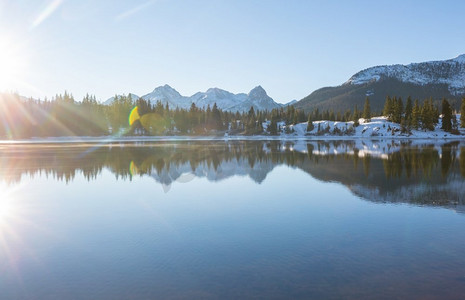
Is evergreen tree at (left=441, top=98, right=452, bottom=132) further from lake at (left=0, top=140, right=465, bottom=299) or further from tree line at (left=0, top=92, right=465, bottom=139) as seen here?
lake at (left=0, top=140, right=465, bottom=299)

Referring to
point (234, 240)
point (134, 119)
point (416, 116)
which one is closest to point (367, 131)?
point (416, 116)

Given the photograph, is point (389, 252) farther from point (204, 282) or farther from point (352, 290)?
point (204, 282)

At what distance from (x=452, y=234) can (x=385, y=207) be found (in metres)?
4.70

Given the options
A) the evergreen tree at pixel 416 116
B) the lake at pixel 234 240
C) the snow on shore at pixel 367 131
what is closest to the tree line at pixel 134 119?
the evergreen tree at pixel 416 116

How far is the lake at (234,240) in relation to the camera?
8922 millimetres

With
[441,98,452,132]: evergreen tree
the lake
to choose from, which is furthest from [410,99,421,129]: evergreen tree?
the lake

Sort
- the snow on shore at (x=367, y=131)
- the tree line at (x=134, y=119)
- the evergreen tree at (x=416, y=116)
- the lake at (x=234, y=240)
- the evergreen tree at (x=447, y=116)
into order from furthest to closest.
Answer: the tree line at (x=134, y=119) < the evergreen tree at (x=416, y=116) < the evergreen tree at (x=447, y=116) < the snow on shore at (x=367, y=131) < the lake at (x=234, y=240)

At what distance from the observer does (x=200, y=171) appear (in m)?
33.3

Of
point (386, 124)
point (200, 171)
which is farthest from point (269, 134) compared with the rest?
point (200, 171)

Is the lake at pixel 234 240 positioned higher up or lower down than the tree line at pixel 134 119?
lower down

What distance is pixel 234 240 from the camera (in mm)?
12766

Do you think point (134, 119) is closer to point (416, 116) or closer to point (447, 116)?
point (416, 116)

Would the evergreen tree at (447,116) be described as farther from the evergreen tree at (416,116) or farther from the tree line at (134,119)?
the evergreen tree at (416,116)

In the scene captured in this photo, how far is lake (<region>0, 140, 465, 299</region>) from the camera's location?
29.3ft
